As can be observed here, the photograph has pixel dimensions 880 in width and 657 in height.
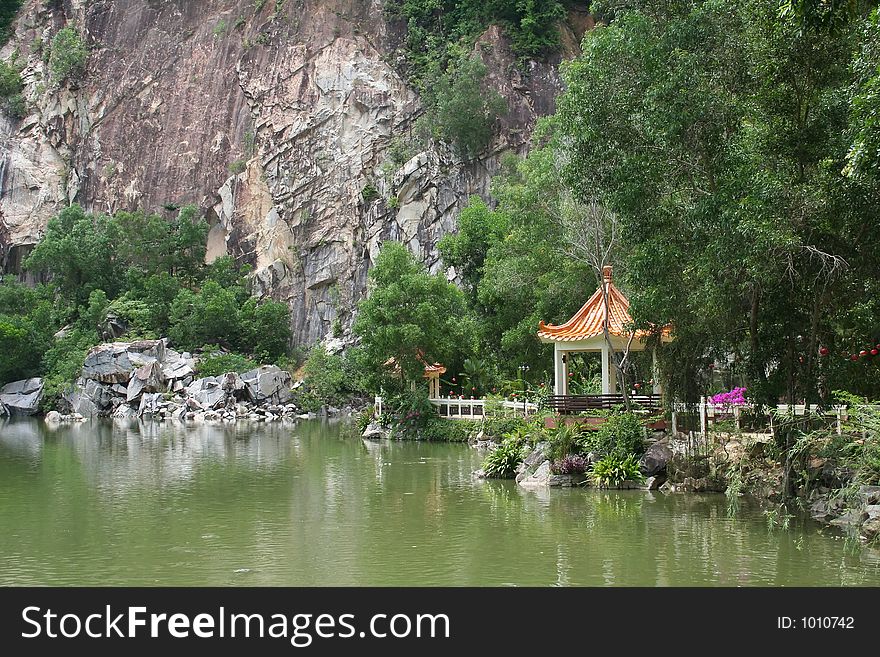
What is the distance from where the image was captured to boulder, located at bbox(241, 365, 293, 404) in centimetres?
3906

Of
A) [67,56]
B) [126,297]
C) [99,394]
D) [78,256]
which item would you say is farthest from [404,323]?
[67,56]

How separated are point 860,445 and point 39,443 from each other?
2326 centimetres

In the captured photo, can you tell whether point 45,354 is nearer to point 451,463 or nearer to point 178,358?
point 178,358

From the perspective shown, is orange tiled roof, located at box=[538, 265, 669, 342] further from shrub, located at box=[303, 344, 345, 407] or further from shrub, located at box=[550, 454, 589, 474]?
shrub, located at box=[303, 344, 345, 407]

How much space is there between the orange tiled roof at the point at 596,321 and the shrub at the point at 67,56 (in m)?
44.8

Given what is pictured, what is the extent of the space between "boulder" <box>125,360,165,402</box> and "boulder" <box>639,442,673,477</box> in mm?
28957

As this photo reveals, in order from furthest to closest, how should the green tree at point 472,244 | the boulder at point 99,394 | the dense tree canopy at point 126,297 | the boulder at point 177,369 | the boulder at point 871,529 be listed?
the dense tree canopy at point 126,297
the boulder at point 177,369
the boulder at point 99,394
the green tree at point 472,244
the boulder at point 871,529

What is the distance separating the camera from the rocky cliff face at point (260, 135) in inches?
1725

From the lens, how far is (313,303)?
46094mm

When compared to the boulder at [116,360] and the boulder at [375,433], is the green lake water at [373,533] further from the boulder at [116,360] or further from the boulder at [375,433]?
the boulder at [116,360]

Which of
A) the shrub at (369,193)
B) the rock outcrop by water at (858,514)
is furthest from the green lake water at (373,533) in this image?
the shrub at (369,193)

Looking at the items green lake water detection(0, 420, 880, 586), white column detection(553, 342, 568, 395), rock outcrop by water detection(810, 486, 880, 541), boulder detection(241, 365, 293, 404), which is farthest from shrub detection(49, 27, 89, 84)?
rock outcrop by water detection(810, 486, 880, 541)

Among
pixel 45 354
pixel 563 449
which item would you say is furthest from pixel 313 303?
pixel 563 449

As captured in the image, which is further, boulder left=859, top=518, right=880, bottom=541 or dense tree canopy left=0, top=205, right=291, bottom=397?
dense tree canopy left=0, top=205, right=291, bottom=397
